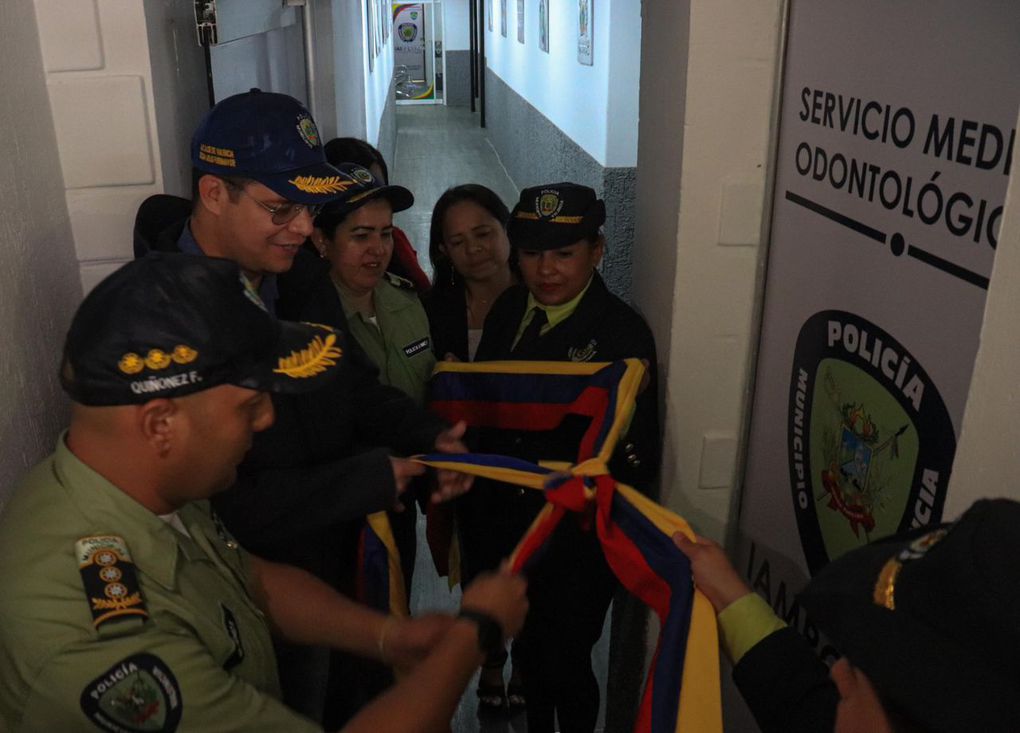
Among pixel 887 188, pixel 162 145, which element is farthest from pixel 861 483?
pixel 162 145

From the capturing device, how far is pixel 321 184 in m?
1.90

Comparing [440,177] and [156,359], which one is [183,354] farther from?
[440,177]

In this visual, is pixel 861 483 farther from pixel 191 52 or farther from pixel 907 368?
pixel 191 52

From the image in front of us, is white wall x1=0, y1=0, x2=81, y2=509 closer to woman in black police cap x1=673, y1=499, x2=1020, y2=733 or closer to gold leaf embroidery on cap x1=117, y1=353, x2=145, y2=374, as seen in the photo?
gold leaf embroidery on cap x1=117, y1=353, x2=145, y2=374

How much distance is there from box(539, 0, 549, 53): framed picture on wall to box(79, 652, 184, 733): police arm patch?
849cm

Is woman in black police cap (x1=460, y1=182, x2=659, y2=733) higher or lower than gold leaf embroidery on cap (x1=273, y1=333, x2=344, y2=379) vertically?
lower

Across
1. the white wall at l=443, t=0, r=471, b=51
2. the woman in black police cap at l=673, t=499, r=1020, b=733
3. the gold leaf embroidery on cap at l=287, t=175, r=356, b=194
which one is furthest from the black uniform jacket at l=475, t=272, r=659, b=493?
the white wall at l=443, t=0, r=471, b=51

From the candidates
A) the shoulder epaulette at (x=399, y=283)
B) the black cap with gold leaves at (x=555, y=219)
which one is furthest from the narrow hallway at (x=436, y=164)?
the black cap with gold leaves at (x=555, y=219)

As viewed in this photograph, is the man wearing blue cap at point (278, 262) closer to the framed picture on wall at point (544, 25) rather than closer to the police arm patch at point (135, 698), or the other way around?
the police arm patch at point (135, 698)

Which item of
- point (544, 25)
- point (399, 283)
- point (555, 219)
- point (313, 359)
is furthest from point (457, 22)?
point (313, 359)

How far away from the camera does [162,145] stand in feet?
7.14

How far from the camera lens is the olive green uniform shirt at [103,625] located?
1065 mm

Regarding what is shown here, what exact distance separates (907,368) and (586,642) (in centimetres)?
120

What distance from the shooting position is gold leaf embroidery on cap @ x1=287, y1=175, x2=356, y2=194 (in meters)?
1.87
